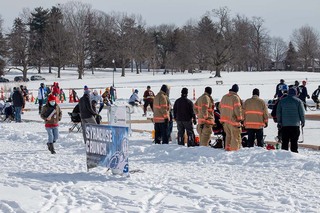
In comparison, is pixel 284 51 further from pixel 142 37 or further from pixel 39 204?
pixel 39 204

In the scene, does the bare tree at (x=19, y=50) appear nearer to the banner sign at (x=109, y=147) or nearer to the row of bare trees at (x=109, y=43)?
the row of bare trees at (x=109, y=43)

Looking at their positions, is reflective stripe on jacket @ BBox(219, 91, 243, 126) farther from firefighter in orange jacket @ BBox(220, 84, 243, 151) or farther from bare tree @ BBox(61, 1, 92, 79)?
bare tree @ BBox(61, 1, 92, 79)

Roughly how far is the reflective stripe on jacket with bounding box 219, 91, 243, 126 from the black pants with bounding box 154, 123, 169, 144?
2231 millimetres

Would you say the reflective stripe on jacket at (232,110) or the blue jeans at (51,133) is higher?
the reflective stripe on jacket at (232,110)

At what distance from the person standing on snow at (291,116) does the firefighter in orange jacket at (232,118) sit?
920mm

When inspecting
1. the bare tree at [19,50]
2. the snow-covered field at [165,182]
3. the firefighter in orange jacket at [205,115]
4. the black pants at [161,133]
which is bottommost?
the snow-covered field at [165,182]

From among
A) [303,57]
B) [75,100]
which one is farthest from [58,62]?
[303,57]

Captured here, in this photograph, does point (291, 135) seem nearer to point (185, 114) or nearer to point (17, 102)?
point (185, 114)

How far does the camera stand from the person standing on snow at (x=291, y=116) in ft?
38.7

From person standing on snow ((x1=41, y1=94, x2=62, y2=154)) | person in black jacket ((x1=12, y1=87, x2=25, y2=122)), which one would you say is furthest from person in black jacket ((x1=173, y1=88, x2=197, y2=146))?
person in black jacket ((x1=12, y1=87, x2=25, y2=122))

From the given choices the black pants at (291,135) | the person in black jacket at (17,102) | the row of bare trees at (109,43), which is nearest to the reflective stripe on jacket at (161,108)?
the black pants at (291,135)

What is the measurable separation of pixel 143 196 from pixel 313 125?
1326cm

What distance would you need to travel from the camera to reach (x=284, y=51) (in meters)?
134

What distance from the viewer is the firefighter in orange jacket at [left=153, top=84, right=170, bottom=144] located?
45.2 ft
